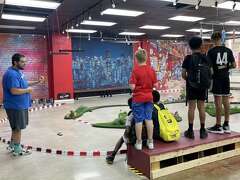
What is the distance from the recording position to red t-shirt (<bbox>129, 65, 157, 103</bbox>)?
124 inches

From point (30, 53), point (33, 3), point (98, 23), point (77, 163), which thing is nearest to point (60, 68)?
point (30, 53)

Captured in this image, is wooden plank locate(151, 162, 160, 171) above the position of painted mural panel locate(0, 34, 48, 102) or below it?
below

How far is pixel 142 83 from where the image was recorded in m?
3.14

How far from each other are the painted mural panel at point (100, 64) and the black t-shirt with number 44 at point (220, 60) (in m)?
9.56

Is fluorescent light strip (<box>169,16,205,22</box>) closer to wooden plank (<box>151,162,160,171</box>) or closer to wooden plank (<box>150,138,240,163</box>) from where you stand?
wooden plank (<box>150,138,240,163</box>)

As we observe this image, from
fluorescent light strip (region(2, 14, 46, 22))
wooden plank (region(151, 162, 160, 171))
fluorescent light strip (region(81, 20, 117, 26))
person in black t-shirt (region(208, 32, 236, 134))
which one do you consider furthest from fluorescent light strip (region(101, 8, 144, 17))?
wooden plank (region(151, 162, 160, 171))

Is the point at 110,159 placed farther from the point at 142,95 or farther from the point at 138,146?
the point at 142,95

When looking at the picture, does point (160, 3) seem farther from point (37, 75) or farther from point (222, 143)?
point (37, 75)

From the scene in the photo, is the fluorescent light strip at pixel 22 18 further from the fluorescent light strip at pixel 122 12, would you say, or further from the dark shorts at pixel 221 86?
the dark shorts at pixel 221 86

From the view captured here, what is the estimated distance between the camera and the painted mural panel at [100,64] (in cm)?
1283

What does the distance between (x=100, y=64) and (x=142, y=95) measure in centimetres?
1041

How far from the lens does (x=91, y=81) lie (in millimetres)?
13172

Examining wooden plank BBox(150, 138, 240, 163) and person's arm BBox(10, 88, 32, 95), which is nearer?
wooden plank BBox(150, 138, 240, 163)

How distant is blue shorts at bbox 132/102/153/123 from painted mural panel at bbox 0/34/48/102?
9.09 m
